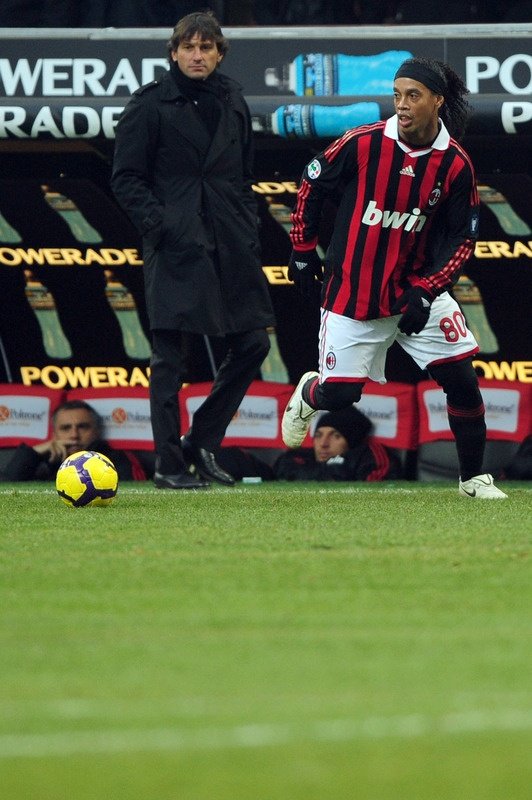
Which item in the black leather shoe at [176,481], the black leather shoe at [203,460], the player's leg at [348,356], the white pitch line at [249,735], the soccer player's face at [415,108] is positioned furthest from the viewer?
the black leather shoe at [203,460]

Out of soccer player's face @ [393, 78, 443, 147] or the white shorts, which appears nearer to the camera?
soccer player's face @ [393, 78, 443, 147]

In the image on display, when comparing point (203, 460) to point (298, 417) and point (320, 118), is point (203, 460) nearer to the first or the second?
point (298, 417)

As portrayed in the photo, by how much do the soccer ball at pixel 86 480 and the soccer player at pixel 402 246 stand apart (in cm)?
102

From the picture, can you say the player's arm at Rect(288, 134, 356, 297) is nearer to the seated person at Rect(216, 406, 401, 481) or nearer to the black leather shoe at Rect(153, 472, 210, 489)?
the black leather shoe at Rect(153, 472, 210, 489)

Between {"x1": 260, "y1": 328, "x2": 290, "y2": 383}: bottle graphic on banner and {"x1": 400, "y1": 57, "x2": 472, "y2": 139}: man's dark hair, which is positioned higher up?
{"x1": 400, "y1": 57, "x2": 472, "y2": 139}: man's dark hair

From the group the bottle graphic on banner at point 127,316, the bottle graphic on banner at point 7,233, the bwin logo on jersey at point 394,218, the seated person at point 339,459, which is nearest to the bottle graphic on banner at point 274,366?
the seated person at point 339,459

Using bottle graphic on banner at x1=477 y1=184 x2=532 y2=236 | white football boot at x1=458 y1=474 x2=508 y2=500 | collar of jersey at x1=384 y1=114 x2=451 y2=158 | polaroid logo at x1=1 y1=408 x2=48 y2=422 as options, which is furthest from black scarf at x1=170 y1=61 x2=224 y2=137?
polaroid logo at x1=1 y1=408 x2=48 y2=422

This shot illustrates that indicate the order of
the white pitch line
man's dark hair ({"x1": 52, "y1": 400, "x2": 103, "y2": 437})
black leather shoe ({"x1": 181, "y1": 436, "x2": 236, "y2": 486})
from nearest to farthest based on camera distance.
Answer: the white pitch line, black leather shoe ({"x1": 181, "y1": 436, "x2": 236, "y2": 486}), man's dark hair ({"x1": 52, "y1": 400, "x2": 103, "y2": 437})

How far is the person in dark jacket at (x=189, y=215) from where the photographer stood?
23.4ft

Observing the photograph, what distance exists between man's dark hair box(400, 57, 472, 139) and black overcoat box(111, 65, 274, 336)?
3.10 ft

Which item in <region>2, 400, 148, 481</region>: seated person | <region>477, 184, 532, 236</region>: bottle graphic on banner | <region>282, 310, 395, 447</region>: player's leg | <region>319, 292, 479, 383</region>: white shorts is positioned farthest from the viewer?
<region>2, 400, 148, 481</region>: seated person

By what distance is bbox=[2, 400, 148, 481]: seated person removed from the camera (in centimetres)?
888

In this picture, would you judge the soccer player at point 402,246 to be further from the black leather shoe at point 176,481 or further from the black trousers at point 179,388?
the black leather shoe at point 176,481

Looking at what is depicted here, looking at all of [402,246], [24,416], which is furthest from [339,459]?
[402,246]
